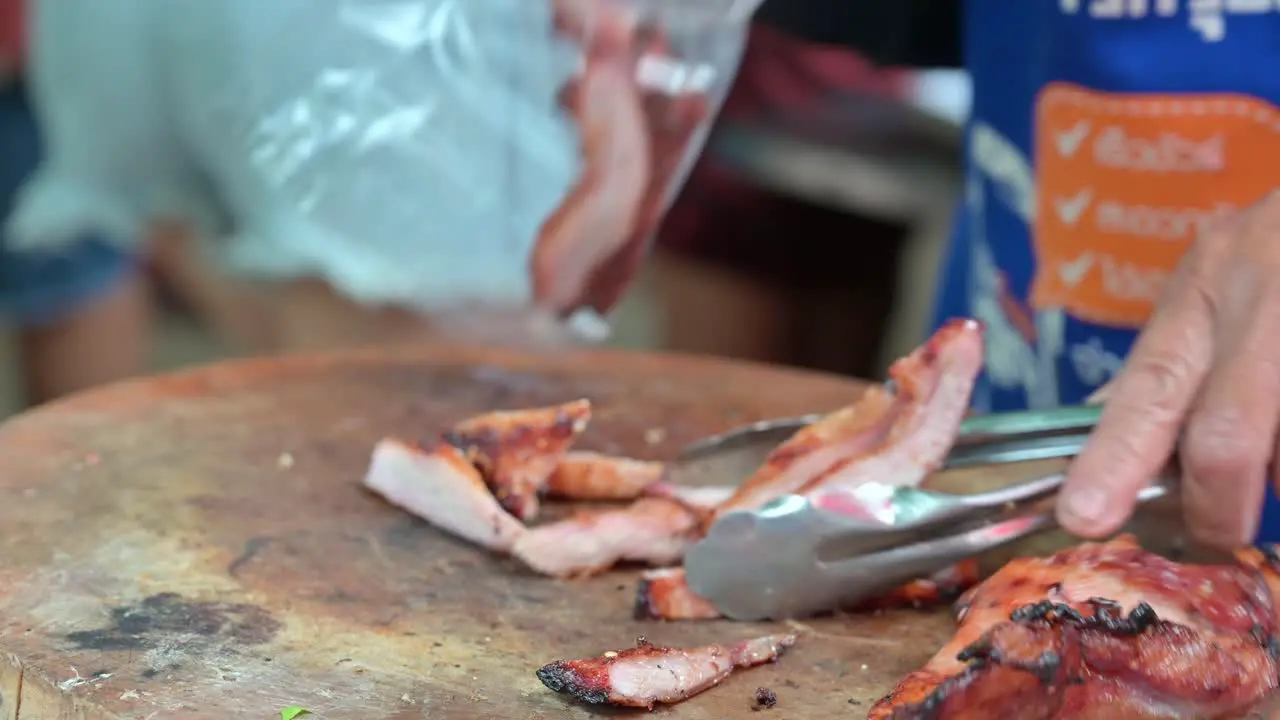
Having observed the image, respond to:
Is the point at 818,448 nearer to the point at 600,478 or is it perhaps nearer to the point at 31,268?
the point at 600,478

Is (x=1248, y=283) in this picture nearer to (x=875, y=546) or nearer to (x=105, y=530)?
(x=875, y=546)

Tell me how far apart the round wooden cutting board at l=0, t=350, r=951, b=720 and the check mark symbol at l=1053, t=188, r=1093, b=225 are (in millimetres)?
420

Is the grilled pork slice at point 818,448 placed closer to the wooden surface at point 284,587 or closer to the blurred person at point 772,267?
the wooden surface at point 284,587

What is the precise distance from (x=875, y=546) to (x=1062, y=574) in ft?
0.50

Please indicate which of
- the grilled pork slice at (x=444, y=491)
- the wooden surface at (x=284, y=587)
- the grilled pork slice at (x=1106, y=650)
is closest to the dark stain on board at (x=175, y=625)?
the wooden surface at (x=284, y=587)

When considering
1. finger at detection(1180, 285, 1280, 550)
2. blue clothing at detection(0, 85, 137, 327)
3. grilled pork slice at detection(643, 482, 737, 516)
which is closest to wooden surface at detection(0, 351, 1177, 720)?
grilled pork slice at detection(643, 482, 737, 516)

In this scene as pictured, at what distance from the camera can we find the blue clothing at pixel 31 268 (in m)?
2.84

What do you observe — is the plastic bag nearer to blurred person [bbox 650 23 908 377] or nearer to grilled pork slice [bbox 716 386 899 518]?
grilled pork slice [bbox 716 386 899 518]

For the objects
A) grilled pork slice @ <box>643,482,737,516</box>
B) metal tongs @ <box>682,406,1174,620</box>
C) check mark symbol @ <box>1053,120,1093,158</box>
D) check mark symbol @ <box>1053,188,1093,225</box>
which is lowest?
grilled pork slice @ <box>643,482,737,516</box>

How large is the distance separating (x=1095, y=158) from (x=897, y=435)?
58cm

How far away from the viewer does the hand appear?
3.26 feet

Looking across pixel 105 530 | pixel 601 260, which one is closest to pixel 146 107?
pixel 601 260

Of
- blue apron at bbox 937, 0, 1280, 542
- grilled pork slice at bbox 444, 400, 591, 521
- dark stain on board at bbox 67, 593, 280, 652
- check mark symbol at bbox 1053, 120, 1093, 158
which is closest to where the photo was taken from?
dark stain on board at bbox 67, 593, 280, 652

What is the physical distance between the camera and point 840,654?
0.96m
